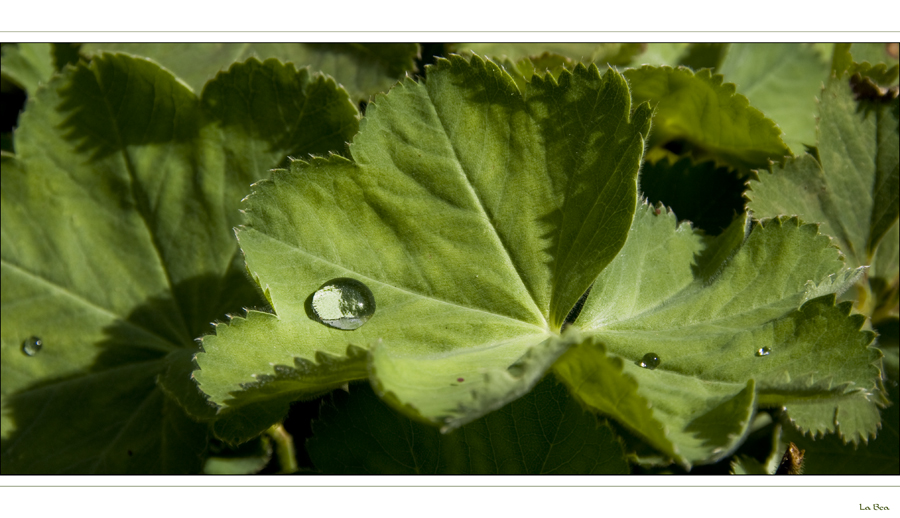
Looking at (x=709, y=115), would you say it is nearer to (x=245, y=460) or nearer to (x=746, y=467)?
(x=746, y=467)

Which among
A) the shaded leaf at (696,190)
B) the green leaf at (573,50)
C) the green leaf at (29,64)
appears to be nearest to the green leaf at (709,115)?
the shaded leaf at (696,190)

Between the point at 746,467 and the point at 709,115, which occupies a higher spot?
the point at 709,115

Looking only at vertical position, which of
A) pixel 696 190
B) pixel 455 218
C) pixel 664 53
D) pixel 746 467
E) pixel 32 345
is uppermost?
pixel 664 53

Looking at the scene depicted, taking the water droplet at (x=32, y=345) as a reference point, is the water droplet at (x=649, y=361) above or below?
above

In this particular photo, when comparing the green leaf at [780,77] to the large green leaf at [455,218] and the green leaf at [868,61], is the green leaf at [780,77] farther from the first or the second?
the large green leaf at [455,218]

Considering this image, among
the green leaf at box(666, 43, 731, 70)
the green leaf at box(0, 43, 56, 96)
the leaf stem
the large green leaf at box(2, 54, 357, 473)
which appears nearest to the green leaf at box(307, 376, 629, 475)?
the leaf stem

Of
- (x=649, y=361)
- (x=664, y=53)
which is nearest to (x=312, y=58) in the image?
(x=664, y=53)

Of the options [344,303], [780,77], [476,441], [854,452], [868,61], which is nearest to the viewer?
[344,303]

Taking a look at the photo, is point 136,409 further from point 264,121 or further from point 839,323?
point 839,323
